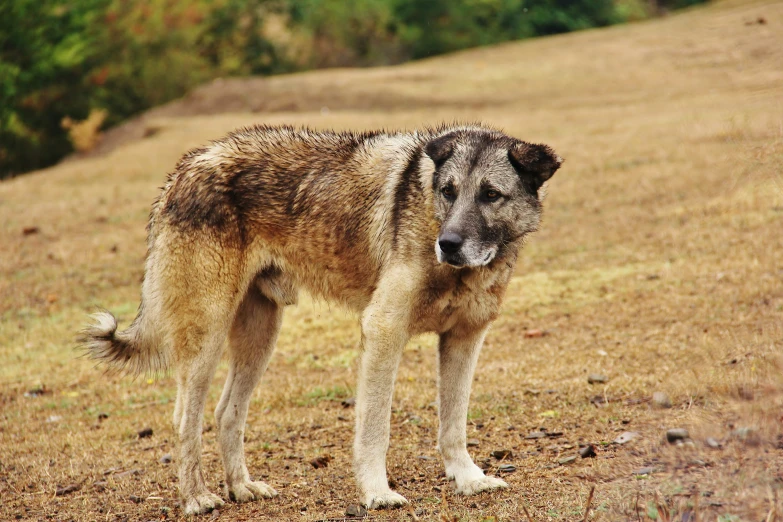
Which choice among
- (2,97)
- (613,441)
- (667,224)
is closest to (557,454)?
(613,441)

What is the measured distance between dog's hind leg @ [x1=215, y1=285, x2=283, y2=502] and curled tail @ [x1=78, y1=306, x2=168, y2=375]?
51 cm

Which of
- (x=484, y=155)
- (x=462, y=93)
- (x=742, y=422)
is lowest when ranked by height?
(x=462, y=93)

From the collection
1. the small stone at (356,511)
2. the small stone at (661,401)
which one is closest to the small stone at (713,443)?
the small stone at (356,511)

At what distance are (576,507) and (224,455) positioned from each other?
2.47 m

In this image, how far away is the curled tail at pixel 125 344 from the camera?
604 cm

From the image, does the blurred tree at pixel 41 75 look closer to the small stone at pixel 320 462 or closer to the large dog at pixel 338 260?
the large dog at pixel 338 260

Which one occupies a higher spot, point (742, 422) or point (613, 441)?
point (742, 422)

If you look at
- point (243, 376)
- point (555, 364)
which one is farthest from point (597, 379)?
point (243, 376)

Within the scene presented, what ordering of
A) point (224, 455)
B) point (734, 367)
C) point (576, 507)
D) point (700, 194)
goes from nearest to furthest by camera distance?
1. point (576, 507)
2. point (224, 455)
3. point (734, 367)
4. point (700, 194)

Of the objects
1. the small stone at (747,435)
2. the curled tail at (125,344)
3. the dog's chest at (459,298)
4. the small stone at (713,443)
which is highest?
the dog's chest at (459,298)

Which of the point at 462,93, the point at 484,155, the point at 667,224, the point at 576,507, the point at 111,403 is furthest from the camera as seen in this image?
the point at 462,93

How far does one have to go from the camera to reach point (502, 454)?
6.25 metres

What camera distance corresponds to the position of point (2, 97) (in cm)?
2712

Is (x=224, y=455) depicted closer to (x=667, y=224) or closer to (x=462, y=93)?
(x=667, y=224)
